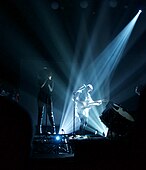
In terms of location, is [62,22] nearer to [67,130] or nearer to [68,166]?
[67,130]

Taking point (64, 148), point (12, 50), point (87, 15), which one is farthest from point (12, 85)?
point (64, 148)

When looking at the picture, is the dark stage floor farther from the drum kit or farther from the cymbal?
the cymbal

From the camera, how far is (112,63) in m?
10.2

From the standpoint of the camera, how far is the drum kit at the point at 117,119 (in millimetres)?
3493

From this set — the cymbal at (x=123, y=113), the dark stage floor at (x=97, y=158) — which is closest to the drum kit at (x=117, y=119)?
the cymbal at (x=123, y=113)

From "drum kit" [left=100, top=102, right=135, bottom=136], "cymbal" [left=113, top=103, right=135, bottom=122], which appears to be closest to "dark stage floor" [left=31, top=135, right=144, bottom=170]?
"drum kit" [left=100, top=102, right=135, bottom=136]

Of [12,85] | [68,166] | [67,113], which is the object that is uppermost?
[12,85]

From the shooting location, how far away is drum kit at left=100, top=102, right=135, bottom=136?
349cm

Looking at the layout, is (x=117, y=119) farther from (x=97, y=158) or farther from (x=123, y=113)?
(x=97, y=158)

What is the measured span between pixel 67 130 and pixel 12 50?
10.5 feet

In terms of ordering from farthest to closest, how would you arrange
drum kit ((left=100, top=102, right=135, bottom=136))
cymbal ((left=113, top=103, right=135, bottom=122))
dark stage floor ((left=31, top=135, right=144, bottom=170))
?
cymbal ((left=113, top=103, right=135, bottom=122)), drum kit ((left=100, top=102, right=135, bottom=136)), dark stage floor ((left=31, top=135, right=144, bottom=170))

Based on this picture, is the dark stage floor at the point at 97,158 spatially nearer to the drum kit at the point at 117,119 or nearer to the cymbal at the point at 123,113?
the drum kit at the point at 117,119

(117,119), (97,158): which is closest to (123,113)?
(117,119)

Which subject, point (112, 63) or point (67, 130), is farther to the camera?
point (112, 63)
